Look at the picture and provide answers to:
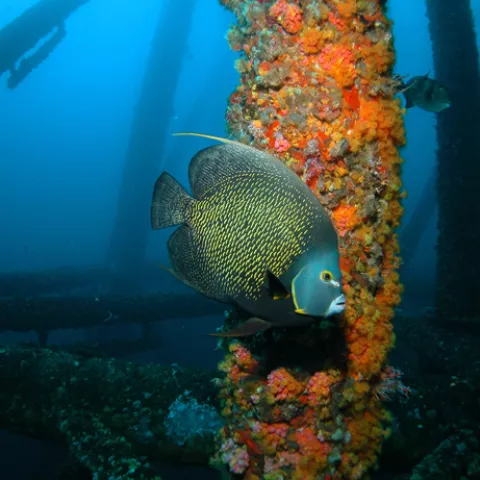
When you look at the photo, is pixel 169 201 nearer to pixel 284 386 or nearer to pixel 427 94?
pixel 284 386

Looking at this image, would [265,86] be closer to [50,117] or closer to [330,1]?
[330,1]

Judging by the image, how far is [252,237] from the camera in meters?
1.23

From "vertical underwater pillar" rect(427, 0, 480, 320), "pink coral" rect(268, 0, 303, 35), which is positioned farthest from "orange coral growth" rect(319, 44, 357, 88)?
"vertical underwater pillar" rect(427, 0, 480, 320)

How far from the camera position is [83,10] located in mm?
121562

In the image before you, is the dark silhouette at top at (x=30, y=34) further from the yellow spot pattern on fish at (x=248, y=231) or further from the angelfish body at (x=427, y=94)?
the yellow spot pattern on fish at (x=248, y=231)

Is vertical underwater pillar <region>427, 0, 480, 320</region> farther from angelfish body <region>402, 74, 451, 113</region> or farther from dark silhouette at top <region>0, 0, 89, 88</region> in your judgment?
dark silhouette at top <region>0, 0, 89, 88</region>

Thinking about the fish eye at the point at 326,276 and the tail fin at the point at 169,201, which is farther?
the tail fin at the point at 169,201

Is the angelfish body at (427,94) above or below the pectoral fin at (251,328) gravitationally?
above

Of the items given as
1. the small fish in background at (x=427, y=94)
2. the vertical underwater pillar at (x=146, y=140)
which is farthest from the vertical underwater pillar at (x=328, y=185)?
the vertical underwater pillar at (x=146, y=140)

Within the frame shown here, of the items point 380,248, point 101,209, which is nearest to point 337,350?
point 380,248

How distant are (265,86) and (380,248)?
1.02m

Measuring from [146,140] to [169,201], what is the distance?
1865 centimetres

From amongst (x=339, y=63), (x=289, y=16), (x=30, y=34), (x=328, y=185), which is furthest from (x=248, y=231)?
(x=30, y=34)

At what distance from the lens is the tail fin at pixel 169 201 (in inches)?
55.1
